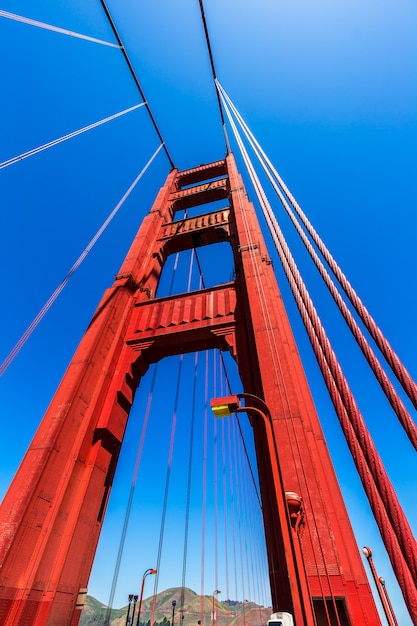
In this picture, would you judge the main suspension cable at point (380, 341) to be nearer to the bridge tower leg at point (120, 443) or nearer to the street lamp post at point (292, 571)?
the street lamp post at point (292, 571)

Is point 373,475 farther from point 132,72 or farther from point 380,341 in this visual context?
point 132,72

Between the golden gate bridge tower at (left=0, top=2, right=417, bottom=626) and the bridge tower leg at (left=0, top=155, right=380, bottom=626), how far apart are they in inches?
1.1

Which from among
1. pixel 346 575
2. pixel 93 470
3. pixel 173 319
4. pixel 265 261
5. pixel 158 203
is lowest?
pixel 346 575

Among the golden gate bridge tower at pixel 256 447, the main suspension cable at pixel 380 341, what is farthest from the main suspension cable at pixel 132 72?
the main suspension cable at pixel 380 341

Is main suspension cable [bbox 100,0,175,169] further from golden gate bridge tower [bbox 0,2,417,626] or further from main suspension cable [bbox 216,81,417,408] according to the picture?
main suspension cable [bbox 216,81,417,408]

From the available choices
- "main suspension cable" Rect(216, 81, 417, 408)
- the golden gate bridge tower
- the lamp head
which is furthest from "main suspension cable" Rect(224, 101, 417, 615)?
the lamp head

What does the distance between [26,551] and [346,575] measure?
582 centimetres

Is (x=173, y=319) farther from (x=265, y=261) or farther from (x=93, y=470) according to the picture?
(x=93, y=470)

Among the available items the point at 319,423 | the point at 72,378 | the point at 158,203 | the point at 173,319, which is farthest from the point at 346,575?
the point at 158,203

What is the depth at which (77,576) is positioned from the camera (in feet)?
21.9

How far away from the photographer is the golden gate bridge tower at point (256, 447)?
11.4ft

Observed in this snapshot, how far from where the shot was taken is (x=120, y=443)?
9148 mm

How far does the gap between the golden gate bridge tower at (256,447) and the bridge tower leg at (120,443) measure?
28 millimetres

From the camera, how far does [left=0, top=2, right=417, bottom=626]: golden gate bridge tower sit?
3.47 m
